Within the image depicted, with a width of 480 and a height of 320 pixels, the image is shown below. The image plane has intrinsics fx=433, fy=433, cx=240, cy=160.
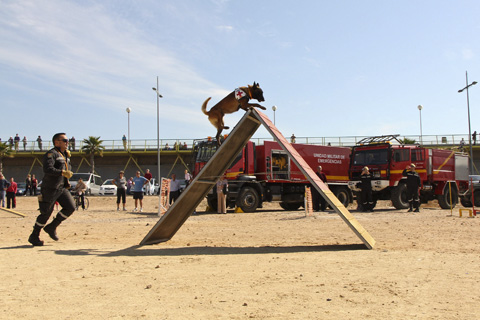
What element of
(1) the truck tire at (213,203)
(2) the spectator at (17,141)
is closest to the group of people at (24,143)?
(2) the spectator at (17,141)

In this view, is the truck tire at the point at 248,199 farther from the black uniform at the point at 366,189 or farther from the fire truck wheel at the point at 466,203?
the fire truck wheel at the point at 466,203

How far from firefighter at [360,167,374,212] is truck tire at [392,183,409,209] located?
119cm

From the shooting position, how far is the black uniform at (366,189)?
60.7ft

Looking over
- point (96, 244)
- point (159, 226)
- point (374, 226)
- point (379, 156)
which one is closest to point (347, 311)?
point (159, 226)

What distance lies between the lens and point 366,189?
737 inches

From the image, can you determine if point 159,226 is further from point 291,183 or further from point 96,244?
point 291,183

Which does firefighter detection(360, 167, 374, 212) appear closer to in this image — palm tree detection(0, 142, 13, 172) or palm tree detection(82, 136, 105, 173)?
palm tree detection(82, 136, 105, 173)

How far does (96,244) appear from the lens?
8.44 meters

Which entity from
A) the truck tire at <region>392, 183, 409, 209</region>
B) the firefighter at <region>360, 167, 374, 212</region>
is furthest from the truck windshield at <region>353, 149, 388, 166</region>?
the truck tire at <region>392, 183, 409, 209</region>

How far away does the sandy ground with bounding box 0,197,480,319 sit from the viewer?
3.94 m

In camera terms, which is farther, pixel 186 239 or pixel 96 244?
pixel 186 239

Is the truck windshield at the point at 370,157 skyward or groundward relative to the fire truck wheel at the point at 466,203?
skyward

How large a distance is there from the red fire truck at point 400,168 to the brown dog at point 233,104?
40.6 ft

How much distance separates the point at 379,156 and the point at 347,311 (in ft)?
56.3
